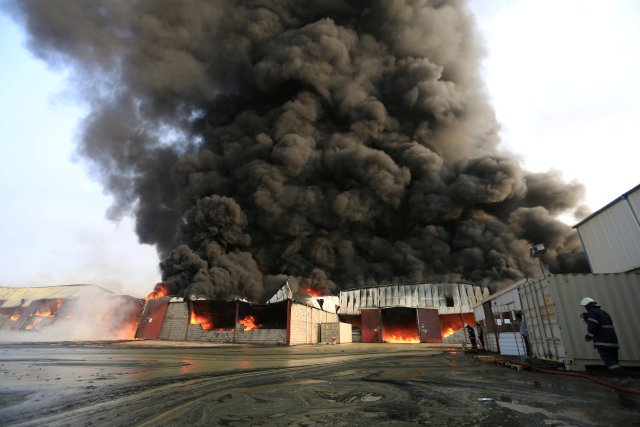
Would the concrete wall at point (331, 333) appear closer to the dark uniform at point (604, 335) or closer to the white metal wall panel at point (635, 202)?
the white metal wall panel at point (635, 202)

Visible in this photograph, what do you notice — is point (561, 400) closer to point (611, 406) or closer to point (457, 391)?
point (611, 406)

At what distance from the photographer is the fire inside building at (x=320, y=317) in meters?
22.7

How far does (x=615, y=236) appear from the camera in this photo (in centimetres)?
1025

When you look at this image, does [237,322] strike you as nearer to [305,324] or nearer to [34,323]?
[305,324]

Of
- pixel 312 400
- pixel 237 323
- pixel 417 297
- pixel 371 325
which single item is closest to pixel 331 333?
pixel 371 325

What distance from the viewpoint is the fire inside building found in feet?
74.4

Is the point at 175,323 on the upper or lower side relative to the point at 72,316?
lower

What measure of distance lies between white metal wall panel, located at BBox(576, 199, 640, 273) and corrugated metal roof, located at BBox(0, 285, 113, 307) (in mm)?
37165

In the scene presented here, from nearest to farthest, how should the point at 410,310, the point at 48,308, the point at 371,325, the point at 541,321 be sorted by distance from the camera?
the point at 541,321, the point at 371,325, the point at 410,310, the point at 48,308

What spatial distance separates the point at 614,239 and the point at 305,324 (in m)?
18.6

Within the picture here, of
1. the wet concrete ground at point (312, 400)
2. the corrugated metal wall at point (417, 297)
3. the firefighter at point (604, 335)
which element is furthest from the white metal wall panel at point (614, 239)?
the corrugated metal wall at point (417, 297)

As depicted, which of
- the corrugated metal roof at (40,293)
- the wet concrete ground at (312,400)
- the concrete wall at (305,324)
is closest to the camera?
the wet concrete ground at (312,400)

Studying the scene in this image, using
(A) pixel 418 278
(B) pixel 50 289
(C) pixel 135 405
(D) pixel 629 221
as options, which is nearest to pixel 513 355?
(D) pixel 629 221

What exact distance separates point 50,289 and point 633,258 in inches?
2130
